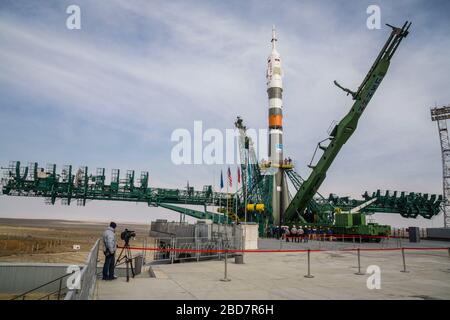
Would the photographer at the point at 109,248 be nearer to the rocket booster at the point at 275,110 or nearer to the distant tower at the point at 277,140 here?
the distant tower at the point at 277,140

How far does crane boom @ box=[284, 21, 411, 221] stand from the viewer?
85.4 ft

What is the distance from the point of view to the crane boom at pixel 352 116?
2602cm

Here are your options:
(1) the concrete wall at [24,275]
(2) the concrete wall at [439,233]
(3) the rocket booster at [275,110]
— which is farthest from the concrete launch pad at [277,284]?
(2) the concrete wall at [439,233]

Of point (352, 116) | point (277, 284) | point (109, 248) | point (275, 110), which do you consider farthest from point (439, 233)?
point (109, 248)

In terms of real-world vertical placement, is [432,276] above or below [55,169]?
below

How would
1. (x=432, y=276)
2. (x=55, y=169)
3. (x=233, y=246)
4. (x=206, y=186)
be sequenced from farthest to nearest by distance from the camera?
(x=206, y=186)
(x=55, y=169)
(x=233, y=246)
(x=432, y=276)

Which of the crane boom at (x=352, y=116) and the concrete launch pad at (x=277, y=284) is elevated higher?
the crane boom at (x=352, y=116)

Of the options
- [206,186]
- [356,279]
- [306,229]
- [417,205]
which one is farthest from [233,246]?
[417,205]

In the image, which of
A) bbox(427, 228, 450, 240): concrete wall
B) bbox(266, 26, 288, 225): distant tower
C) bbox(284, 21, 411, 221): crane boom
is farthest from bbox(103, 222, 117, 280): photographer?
bbox(427, 228, 450, 240): concrete wall

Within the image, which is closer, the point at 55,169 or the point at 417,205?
the point at 55,169
